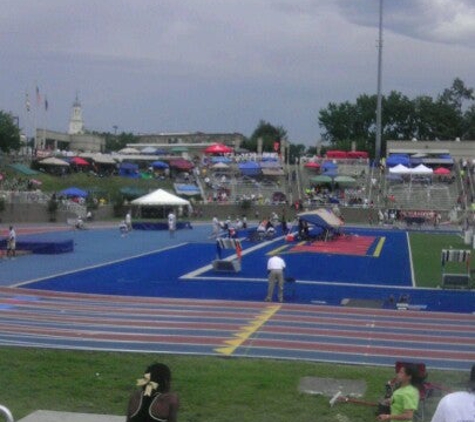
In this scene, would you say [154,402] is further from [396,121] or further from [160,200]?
[396,121]

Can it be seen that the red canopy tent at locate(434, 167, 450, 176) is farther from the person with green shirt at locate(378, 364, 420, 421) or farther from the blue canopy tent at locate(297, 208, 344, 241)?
the person with green shirt at locate(378, 364, 420, 421)

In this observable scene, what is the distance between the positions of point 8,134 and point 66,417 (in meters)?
82.7

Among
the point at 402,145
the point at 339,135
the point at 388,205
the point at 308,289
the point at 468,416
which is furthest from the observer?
the point at 339,135

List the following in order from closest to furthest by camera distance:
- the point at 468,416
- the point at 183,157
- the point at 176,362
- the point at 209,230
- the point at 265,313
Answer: the point at 468,416
the point at 176,362
the point at 265,313
the point at 209,230
the point at 183,157

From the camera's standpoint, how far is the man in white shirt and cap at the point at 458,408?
19.1 ft

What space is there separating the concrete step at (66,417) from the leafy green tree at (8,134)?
8163 cm

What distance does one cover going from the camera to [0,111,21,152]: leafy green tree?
89625 millimetres

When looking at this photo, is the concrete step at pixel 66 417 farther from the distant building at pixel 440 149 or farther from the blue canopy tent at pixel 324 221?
the distant building at pixel 440 149

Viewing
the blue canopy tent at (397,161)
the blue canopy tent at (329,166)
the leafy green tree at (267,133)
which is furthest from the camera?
the leafy green tree at (267,133)

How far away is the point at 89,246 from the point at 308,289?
19.0 m

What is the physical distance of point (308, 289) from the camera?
86.8ft

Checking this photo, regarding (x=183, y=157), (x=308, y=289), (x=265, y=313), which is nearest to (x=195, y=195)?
(x=183, y=157)

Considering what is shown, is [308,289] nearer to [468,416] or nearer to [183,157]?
[468,416]

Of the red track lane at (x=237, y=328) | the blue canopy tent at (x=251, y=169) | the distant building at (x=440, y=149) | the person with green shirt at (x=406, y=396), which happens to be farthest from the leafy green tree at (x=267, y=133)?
the person with green shirt at (x=406, y=396)
